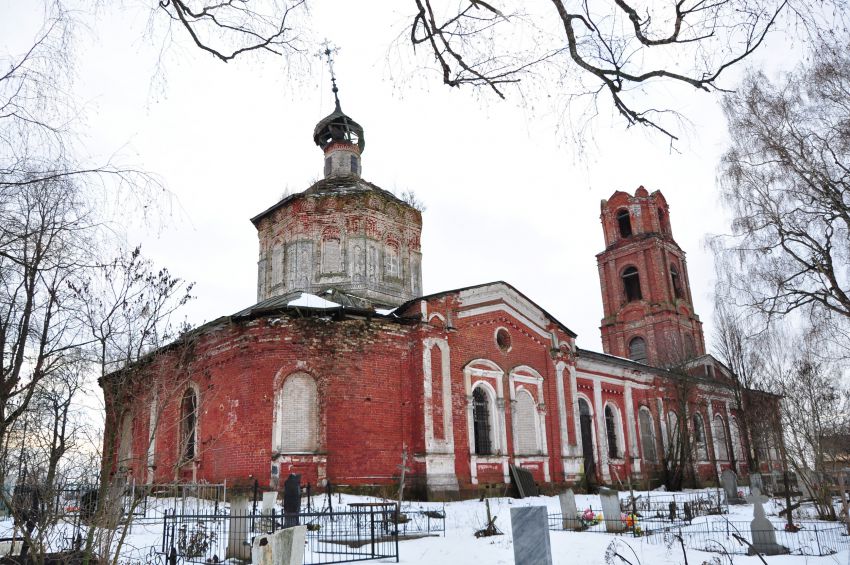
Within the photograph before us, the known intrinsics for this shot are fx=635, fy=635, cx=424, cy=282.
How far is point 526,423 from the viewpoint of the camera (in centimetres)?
2164

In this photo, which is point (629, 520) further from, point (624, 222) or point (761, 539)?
point (624, 222)

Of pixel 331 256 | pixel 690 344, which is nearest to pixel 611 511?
pixel 331 256

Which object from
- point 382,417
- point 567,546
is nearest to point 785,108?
point 567,546

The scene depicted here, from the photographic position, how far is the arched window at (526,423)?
21.3m

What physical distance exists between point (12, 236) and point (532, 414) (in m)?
18.0

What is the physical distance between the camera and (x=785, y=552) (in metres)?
10.7

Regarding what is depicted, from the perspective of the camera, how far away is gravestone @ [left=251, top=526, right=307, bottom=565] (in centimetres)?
566

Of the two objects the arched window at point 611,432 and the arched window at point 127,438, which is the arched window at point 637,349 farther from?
the arched window at point 127,438

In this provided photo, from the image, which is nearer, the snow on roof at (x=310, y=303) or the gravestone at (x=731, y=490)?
the snow on roof at (x=310, y=303)

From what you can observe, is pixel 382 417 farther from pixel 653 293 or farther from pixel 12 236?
pixel 653 293

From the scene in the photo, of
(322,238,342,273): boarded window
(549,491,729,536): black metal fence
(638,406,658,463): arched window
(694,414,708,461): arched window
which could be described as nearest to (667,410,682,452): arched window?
(638,406,658,463): arched window

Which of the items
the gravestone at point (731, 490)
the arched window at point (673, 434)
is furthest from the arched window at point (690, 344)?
the gravestone at point (731, 490)

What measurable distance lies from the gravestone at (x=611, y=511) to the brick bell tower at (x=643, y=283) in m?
21.6

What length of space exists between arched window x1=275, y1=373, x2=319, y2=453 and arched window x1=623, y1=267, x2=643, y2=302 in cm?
2461
